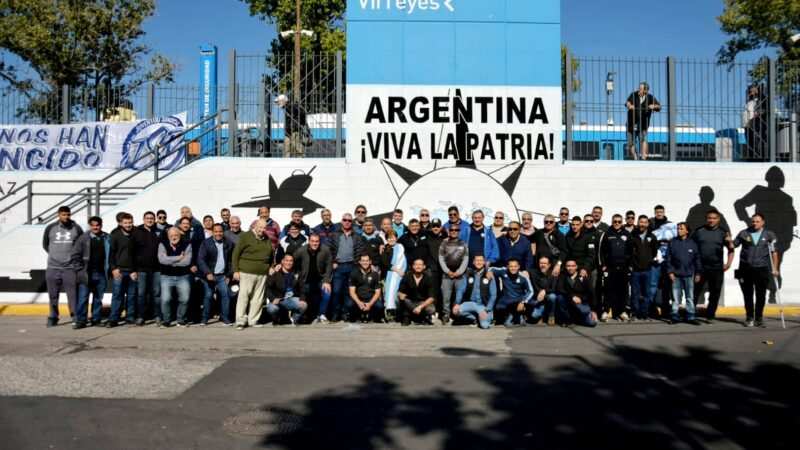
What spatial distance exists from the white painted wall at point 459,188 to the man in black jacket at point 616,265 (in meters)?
2.60

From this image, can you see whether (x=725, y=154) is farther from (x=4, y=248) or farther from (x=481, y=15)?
(x=4, y=248)

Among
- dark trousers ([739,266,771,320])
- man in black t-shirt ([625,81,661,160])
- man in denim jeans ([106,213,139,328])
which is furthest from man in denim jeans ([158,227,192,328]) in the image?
man in black t-shirt ([625,81,661,160])

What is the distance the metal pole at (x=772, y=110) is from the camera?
47.2 feet

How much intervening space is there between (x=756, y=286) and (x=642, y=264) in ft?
5.75

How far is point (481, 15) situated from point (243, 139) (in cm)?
568

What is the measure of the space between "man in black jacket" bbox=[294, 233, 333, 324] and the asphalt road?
143 cm

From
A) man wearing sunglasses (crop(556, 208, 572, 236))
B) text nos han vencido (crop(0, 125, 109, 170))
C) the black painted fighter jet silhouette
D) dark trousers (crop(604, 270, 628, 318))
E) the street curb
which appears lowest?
the street curb

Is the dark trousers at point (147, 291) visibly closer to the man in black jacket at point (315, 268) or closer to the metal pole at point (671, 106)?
the man in black jacket at point (315, 268)

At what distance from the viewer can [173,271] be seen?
421 inches

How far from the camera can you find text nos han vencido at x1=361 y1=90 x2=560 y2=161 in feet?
45.4

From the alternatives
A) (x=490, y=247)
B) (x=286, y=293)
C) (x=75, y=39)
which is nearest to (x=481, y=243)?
(x=490, y=247)

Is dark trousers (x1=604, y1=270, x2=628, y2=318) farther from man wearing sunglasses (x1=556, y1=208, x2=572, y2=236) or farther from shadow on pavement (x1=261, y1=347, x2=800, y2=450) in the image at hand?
shadow on pavement (x1=261, y1=347, x2=800, y2=450)

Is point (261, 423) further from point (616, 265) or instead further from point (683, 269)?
point (683, 269)

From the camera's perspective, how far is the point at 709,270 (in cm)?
1105
